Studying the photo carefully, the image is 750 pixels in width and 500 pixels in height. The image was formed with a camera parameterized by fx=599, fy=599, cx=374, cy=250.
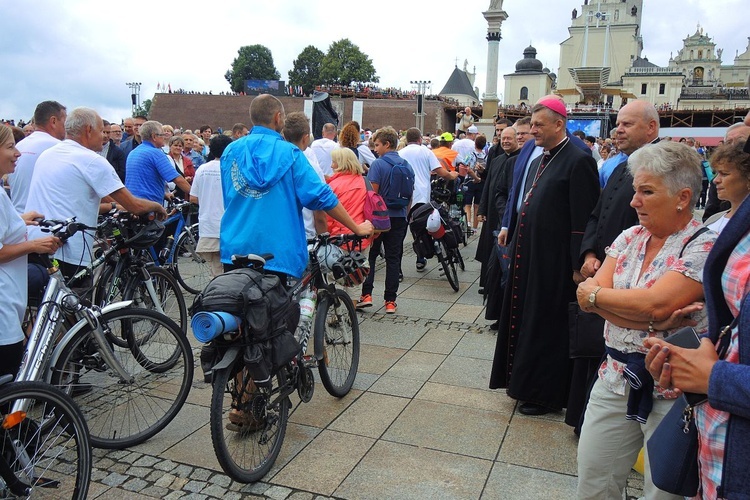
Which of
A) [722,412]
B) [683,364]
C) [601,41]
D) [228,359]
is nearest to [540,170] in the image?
[228,359]

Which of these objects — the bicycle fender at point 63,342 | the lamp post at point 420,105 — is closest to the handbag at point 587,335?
the bicycle fender at point 63,342

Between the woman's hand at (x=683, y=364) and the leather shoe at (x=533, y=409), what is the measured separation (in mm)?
2543

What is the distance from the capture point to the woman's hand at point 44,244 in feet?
9.91

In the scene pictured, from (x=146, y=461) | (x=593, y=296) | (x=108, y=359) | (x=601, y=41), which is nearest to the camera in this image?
(x=593, y=296)

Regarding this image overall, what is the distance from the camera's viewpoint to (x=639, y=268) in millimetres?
2387

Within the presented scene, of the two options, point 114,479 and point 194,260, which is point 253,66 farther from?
point 114,479

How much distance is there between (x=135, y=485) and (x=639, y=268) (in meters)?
2.77

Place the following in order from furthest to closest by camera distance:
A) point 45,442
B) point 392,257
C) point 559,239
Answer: point 392,257
point 559,239
point 45,442

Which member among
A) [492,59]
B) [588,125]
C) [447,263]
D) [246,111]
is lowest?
[447,263]

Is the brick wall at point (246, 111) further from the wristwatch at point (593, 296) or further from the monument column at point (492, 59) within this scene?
the wristwatch at point (593, 296)

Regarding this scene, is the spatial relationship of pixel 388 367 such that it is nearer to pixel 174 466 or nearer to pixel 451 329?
pixel 451 329

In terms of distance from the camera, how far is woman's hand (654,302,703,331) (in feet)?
6.99

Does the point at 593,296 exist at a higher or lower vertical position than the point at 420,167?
lower

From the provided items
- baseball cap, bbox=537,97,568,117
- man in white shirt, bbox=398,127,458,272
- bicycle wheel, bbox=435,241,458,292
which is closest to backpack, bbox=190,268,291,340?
baseball cap, bbox=537,97,568,117
